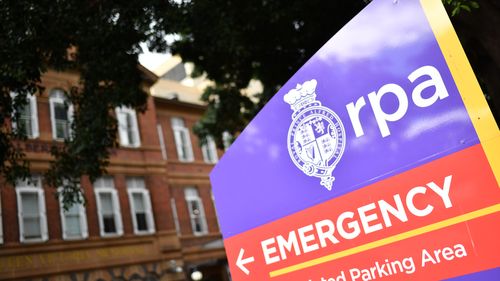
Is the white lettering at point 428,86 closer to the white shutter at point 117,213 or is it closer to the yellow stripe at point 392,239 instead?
the yellow stripe at point 392,239

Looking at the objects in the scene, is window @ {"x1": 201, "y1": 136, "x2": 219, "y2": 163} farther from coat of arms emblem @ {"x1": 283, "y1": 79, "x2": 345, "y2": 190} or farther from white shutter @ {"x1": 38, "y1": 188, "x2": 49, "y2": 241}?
coat of arms emblem @ {"x1": 283, "y1": 79, "x2": 345, "y2": 190}

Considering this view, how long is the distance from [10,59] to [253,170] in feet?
20.7

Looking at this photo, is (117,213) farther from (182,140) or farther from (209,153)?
(209,153)

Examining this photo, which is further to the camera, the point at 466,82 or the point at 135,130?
the point at 135,130

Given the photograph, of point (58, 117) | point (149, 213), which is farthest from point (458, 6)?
point (149, 213)

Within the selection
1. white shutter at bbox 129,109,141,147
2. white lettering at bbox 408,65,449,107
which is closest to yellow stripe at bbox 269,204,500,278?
white lettering at bbox 408,65,449,107

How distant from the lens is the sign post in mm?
1908

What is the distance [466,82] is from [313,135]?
79cm

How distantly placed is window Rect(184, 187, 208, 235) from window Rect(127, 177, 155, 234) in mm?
3706

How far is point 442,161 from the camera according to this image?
77.4 inches

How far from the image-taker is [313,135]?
239 centimetres

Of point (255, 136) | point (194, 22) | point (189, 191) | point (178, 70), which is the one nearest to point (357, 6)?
point (194, 22)

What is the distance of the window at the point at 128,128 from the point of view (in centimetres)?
1911

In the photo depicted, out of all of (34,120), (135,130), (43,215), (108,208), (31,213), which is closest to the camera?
(31,213)
